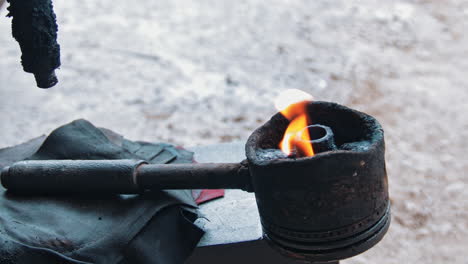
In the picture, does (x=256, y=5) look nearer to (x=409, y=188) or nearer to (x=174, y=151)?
(x=409, y=188)

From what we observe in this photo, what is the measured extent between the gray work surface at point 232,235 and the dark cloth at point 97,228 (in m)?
0.06

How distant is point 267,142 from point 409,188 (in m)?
1.78

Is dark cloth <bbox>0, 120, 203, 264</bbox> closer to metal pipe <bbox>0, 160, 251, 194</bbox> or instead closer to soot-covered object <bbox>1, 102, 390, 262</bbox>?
metal pipe <bbox>0, 160, 251, 194</bbox>

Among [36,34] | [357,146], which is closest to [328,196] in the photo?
[357,146]

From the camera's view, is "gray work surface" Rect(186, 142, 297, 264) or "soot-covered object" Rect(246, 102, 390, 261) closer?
"soot-covered object" Rect(246, 102, 390, 261)

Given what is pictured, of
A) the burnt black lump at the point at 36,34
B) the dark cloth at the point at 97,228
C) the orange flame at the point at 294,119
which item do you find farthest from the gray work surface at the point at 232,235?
the burnt black lump at the point at 36,34

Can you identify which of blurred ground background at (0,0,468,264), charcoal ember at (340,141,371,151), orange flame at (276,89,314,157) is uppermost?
orange flame at (276,89,314,157)

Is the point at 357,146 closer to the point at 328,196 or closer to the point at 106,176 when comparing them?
the point at 328,196

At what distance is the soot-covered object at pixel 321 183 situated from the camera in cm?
165

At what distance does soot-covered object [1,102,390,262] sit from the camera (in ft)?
5.42

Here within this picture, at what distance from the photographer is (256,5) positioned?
5.50 m

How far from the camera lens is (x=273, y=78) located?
4.46 meters

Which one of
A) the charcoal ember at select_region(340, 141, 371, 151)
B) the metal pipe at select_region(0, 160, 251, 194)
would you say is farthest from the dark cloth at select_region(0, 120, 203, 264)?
the charcoal ember at select_region(340, 141, 371, 151)

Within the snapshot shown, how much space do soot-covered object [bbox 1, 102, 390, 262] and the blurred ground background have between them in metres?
1.34
